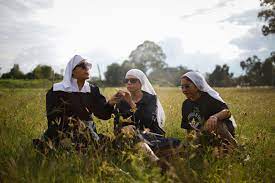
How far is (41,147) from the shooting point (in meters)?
4.59

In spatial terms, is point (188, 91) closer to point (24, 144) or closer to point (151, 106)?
point (151, 106)

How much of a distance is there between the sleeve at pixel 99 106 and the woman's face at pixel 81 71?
0.35 metres

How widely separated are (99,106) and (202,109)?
1.63 m

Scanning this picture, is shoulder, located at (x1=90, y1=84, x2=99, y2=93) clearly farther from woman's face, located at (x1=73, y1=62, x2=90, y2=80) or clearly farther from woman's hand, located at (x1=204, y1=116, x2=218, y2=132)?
woman's hand, located at (x1=204, y1=116, x2=218, y2=132)

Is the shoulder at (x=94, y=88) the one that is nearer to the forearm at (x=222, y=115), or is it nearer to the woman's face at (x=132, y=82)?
the woman's face at (x=132, y=82)

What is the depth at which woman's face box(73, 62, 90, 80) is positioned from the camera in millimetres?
5172

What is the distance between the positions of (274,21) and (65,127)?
30.5m

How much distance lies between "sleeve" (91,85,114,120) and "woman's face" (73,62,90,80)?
35cm

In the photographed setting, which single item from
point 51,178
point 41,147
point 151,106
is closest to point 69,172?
point 51,178

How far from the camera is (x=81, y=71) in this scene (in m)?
5.18

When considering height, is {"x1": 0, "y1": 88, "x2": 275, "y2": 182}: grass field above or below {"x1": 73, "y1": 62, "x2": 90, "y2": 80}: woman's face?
below

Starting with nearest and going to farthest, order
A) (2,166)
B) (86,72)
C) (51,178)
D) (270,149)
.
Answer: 1. (51,178)
2. (2,166)
3. (270,149)
4. (86,72)

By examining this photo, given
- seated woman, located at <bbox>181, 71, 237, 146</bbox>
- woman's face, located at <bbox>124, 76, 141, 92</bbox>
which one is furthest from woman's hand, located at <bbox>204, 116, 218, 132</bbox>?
woman's face, located at <bbox>124, 76, 141, 92</bbox>

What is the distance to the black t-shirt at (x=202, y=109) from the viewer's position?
17.0 ft
